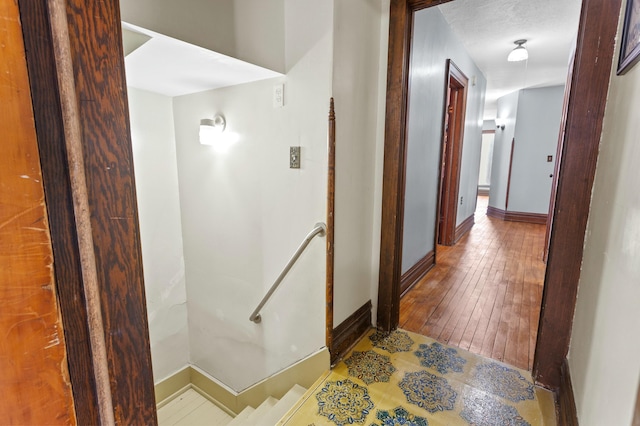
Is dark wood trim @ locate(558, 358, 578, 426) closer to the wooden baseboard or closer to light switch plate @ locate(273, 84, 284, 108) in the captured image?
light switch plate @ locate(273, 84, 284, 108)

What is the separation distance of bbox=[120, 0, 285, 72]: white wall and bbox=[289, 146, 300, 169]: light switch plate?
1.46 feet

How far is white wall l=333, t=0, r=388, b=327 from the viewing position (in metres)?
1.58

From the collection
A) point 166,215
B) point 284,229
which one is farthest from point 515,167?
point 166,215

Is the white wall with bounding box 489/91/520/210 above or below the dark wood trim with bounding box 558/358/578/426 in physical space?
above

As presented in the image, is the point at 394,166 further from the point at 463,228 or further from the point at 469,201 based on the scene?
the point at 469,201

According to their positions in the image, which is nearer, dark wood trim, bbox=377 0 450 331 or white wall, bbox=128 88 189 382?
dark wood trim, bbox=377 0 450 331

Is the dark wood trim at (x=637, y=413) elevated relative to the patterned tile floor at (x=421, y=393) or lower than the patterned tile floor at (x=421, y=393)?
elevated

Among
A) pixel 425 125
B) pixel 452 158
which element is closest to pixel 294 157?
pixel 425 125

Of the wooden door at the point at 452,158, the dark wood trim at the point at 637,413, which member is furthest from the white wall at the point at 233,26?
the wooden door at the point at 452,158

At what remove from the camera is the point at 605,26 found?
4.05ft

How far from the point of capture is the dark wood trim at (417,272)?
2637mm

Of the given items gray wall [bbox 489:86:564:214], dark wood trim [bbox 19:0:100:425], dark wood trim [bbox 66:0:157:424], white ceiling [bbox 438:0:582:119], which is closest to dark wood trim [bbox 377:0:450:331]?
white ceiling [bbox 438:0:582:119]

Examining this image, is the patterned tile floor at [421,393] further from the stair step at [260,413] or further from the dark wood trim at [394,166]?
the stair step at [260,413]

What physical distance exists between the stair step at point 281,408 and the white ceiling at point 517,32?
10.5 feet
